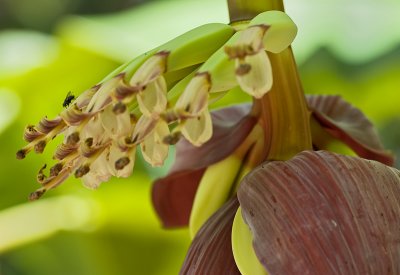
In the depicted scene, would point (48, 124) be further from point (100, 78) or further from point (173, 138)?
point (100, 78)

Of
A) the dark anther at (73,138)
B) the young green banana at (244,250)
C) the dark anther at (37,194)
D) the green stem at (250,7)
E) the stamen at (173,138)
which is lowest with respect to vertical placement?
the young green banana at (244,250)

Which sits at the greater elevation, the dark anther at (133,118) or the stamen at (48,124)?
the stamen at (48,124)

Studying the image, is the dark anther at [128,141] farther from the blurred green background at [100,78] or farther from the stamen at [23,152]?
the blurred green background at [100,78]

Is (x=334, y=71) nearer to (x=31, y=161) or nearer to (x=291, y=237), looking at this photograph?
(x=31, y=161)

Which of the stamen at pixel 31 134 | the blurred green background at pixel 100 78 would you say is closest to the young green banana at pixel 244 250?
the stamen at pixel 31 134

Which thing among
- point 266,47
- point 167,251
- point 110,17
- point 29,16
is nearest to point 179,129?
point 266,47
